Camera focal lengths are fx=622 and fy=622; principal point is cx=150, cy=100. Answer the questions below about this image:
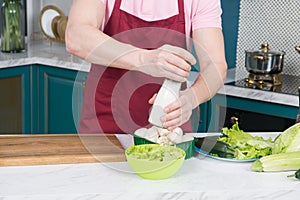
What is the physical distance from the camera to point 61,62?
3506 millimetres

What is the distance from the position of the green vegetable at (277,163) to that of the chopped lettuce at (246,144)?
0.08 m

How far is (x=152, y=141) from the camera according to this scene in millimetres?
1707

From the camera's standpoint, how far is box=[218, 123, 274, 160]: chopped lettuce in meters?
1.79

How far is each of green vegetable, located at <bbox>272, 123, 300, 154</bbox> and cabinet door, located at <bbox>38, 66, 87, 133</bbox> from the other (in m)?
1.90

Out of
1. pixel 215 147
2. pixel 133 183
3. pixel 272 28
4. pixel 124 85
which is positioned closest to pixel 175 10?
pixel 124 85

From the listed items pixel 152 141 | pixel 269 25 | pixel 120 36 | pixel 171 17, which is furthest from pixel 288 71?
pixel 152 141

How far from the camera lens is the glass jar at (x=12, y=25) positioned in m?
3.67

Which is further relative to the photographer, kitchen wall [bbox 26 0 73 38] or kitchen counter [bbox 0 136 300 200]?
kitchen wall [bbox 26 0 73 38]

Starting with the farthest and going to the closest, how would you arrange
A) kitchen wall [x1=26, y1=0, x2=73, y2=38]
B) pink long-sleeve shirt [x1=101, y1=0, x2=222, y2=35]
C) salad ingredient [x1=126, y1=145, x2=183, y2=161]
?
kitchen wall [x1=26, y1=0, x2=73, y2=38], pink long-sleeve shirt [x1=101, y1=0, x2=222, y2=35], salad ingredient [x1=126, y1=145, x2=183, y2=161]

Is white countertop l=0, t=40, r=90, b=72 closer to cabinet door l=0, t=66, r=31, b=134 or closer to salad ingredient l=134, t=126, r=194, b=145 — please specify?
cabinet door l=0, t=66, r=31, b=134

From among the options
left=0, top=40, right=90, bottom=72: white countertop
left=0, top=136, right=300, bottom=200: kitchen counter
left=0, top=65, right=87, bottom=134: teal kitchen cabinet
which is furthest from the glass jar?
left=0, top=136, right=300, bottom=200: kitchen counter

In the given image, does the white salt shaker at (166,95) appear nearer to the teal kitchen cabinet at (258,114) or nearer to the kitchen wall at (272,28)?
the teal kitchen cabinet at (258,114)

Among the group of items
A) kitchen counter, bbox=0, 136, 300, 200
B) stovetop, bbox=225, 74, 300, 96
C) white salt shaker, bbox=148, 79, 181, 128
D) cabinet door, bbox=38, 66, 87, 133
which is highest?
white salt shaker, bbox=148, 79, 181, 128

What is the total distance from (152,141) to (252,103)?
1.37 metres
